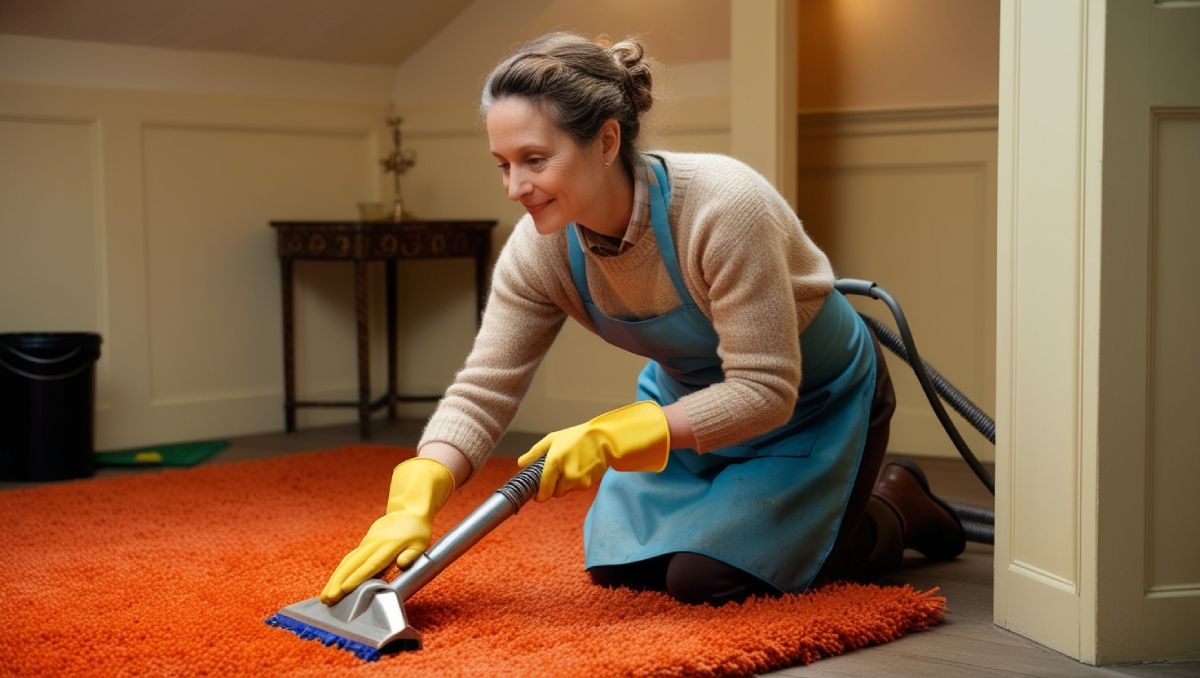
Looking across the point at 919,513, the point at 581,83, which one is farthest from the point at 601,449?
the point at 919,513

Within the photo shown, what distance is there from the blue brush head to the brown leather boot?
93 centimetres

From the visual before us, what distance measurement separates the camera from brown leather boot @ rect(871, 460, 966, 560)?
217cm

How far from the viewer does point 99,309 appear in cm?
339

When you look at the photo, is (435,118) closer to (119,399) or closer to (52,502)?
(119,399)

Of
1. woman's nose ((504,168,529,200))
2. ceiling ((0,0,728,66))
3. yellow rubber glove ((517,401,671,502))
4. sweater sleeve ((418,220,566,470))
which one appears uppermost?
ceiling ((0,0,728,66))

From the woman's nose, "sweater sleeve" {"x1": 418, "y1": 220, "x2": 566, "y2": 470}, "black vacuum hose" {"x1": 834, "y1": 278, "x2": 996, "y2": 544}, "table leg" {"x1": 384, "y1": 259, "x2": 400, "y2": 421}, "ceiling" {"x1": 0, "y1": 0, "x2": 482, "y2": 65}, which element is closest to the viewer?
the woman's nose

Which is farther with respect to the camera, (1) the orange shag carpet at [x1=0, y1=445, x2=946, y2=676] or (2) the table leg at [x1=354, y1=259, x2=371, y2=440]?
(2) the table leg at [x1=354, y1=259, x2=371, y2=440]

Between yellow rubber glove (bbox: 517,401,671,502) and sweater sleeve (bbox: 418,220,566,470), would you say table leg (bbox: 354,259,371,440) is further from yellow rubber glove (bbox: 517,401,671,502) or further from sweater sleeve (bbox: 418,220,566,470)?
yellow rubber glove (bbox: 517,401,671,502)

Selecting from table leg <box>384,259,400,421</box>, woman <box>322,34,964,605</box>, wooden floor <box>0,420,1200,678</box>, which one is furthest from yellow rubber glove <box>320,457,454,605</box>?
table leg <box>384,259,400,421</box>

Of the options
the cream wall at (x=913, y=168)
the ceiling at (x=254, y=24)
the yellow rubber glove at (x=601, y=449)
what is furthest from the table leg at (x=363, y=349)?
the yellow rubber glove at (x=601, y=449)

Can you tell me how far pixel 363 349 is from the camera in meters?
3.62

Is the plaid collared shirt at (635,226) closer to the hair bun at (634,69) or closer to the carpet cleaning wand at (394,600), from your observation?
the hair bun at (634,69)

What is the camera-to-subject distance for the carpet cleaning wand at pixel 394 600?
63.1 inches

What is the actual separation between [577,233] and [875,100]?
1.61 m
